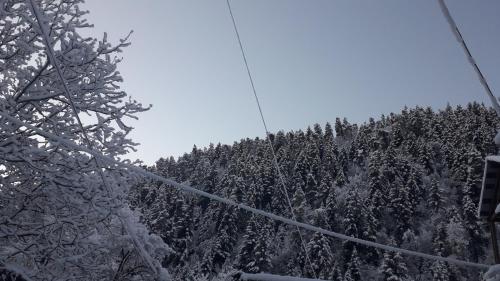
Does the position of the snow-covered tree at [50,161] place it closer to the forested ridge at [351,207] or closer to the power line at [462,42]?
the power line at [462,42]

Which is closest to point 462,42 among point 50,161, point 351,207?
point 50,161

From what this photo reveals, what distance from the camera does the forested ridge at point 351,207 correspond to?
63875mm

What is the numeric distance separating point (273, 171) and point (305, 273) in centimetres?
3296

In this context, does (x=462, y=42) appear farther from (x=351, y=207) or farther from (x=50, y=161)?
(x=351, y=207)

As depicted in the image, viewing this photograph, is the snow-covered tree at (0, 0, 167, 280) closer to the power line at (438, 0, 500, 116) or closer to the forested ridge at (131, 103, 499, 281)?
the power line at (438, 0, 500, 116)

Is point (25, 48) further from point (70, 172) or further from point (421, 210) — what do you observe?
point (421, 210)

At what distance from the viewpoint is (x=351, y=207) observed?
70.4 meters

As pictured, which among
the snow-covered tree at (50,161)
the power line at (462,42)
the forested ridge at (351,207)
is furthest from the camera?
the forested ridge at (351,207)

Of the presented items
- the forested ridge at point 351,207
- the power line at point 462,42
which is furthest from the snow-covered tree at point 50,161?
the forested ridge at point 351,207

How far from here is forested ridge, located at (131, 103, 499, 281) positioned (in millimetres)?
63875

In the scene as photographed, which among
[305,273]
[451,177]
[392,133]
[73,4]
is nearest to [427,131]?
[392,133]

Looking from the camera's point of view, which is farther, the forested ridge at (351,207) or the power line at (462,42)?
the forested ridge at (351,207)

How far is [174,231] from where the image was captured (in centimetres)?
7750

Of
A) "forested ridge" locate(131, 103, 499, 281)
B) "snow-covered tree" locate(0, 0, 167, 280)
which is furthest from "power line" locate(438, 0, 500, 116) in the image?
"forested ridge" locate(131, 103, 499, 281)
